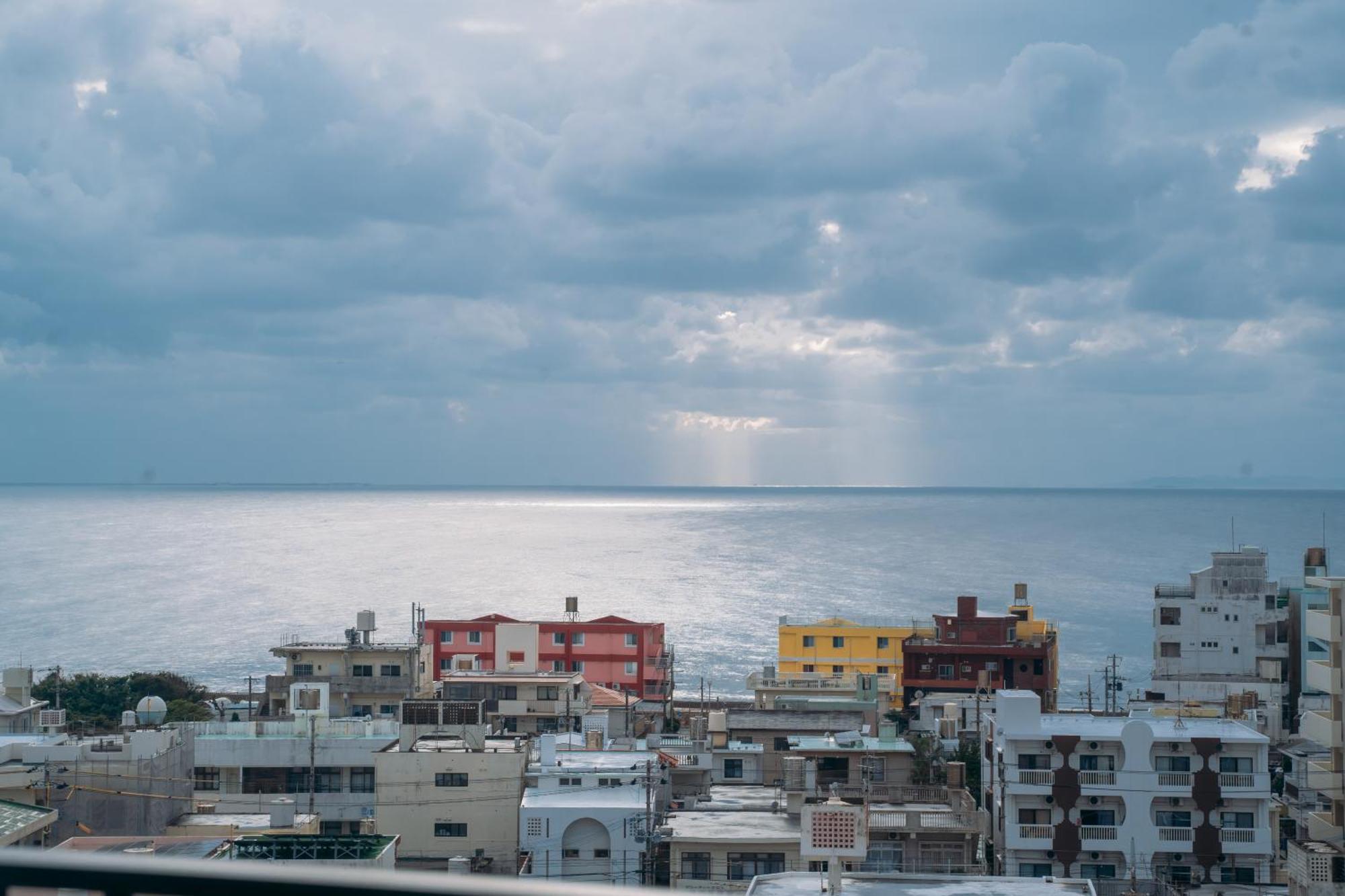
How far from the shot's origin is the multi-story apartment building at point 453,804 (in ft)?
99.9

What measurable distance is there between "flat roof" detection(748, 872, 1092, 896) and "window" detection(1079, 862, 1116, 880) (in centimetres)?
922

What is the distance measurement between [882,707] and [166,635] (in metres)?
67.4

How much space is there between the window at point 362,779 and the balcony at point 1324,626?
2120 cm

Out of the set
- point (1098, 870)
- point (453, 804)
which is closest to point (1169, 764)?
point (1098, 870)

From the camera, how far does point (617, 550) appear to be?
19950cm

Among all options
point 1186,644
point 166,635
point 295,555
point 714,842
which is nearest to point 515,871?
point 714,842

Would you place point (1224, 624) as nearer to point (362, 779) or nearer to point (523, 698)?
point (523, 698)

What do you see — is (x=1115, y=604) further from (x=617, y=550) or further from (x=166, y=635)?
(x=617, y=550)

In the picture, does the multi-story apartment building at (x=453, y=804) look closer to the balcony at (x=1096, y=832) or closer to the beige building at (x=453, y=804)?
the beige building at (x=453, y=804)

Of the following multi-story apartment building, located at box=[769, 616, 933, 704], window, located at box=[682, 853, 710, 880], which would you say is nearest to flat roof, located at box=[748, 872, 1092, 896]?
window, located at box=[682, 853, 710, 880]

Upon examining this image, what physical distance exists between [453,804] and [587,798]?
3422 millimetres

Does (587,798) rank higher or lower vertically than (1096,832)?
higher

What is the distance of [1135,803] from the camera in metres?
30.4

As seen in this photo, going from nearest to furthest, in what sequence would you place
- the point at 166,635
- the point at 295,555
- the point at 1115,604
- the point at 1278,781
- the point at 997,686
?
1. the point at 1278,781
2. the point at 997,686
3. the point at 166,635
4. the point at 1115,604
5. the point at 295,555
